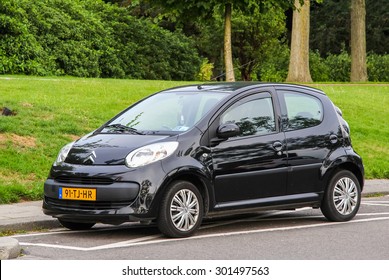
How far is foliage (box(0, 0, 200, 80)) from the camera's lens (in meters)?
32.7

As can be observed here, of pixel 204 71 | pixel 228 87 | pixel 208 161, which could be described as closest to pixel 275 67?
pixel 204 71

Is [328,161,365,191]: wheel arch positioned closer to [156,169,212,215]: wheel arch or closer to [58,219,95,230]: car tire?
[156,169,212,215]: wheel arch

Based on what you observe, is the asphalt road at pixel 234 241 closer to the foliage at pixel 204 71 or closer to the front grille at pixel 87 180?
the front grille at pixel 87 180

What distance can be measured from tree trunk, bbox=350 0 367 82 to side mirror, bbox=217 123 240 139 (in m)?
33.1

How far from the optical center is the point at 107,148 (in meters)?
10.5

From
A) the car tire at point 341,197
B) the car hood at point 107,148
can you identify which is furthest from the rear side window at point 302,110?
the car hood at point 107,148

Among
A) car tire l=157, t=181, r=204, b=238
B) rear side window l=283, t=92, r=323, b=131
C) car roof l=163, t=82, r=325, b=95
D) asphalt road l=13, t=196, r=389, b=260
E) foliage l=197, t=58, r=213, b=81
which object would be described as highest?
foliage l=197, t=58, r=213, b=81

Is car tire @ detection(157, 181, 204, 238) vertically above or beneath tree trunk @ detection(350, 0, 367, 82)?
beneath

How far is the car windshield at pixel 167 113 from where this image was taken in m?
10.9

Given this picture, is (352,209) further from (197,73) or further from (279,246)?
(197,73)

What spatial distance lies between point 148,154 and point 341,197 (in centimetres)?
289

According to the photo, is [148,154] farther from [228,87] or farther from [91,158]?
[228,87]

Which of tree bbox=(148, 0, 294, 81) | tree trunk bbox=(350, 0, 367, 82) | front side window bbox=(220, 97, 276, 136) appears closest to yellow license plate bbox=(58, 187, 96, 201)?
front side window bbox=(220, 97, 276, 136)

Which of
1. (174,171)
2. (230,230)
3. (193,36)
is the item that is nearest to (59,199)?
(174,171)
